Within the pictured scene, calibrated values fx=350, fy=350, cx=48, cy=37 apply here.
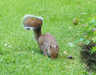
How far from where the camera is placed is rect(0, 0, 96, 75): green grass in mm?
6422

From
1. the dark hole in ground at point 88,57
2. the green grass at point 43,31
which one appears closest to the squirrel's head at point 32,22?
the green grass at point 43,31

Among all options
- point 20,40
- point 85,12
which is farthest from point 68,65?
point 85,12

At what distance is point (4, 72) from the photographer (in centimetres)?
605

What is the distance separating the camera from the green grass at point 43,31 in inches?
253

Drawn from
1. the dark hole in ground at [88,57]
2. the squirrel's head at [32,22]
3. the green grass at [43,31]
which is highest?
the squirrel's head at [32,22]

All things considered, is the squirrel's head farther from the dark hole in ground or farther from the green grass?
the dark hole in ground

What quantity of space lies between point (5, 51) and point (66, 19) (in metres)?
4.40

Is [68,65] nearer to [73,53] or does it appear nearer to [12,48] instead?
[73,53]

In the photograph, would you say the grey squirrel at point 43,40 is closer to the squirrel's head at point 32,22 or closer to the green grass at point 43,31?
the squirrel's head at point 32,22

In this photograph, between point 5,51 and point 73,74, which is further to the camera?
point 5,51

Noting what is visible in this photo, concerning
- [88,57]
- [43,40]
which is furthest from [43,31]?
[88,57]

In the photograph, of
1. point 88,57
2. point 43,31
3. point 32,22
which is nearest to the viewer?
point 88,57

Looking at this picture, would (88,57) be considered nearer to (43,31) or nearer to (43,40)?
(43,40)

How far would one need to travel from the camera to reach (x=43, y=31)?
32.7ft
